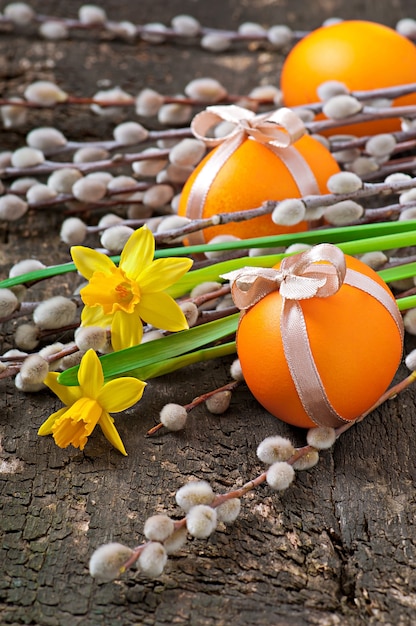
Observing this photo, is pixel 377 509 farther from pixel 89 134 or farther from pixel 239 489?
pixel 89 134

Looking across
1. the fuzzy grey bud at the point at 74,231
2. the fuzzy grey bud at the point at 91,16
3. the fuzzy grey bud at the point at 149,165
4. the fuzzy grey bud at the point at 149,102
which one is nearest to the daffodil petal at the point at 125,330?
the fuzzy grey bud at the point at 74,231

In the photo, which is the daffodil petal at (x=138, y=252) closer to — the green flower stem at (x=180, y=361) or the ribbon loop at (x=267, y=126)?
the green flower stem at (x=180, y=361)

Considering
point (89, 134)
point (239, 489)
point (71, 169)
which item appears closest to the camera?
point (239, 489)

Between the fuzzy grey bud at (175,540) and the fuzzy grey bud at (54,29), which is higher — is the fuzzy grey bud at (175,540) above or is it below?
below

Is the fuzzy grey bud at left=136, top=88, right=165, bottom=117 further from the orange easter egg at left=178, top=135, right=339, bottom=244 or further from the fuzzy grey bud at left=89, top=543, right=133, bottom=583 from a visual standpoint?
the fuzzy grey bud at left=89, top=543, right=133, bottom=583

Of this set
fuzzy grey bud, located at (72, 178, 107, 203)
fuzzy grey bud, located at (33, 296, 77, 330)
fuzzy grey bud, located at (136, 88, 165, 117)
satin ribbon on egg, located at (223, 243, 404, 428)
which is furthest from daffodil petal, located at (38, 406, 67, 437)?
fuzzy grey bud, located at (136, 88, 165, 117)

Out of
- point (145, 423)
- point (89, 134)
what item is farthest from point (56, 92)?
point (145, 423)
